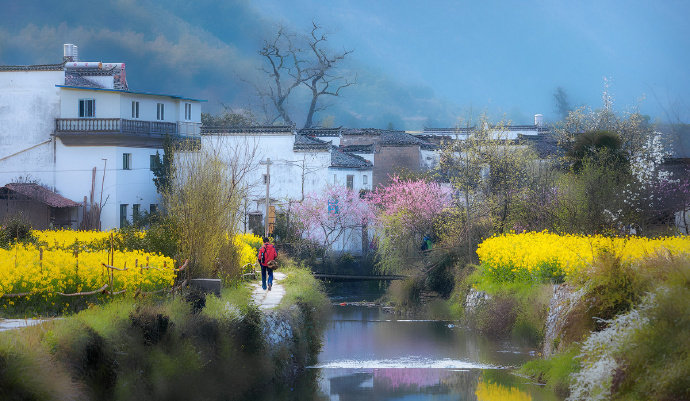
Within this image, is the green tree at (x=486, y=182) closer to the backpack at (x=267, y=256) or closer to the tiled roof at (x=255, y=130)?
the backpack at (x=267, y=256)

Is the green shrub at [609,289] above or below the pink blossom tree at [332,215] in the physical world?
below

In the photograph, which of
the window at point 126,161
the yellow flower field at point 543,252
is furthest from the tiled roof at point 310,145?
the yellow flower field at point 543,252

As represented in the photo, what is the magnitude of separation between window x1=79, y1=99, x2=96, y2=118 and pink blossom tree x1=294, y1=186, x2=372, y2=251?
44.3 ft

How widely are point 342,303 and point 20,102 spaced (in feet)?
81.4

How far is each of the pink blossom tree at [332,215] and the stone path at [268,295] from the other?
2607 centimetres

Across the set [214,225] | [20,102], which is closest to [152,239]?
[214,225]

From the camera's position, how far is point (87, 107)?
52125 millimetres

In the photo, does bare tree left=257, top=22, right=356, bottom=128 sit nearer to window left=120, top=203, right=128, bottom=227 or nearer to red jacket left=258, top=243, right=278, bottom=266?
window left=120, top=203, right=128, bottom=227

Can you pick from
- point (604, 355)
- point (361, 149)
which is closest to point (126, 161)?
point (361, 149)

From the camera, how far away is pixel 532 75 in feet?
622

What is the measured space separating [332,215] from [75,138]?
16.1 metres

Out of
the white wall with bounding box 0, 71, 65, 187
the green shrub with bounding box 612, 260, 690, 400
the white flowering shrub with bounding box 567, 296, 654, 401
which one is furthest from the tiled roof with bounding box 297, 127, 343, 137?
the green shrub with bounding box 612, 260, 690, 400

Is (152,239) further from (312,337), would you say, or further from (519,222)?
(519,222)

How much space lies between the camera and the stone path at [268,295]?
72.7 feet
